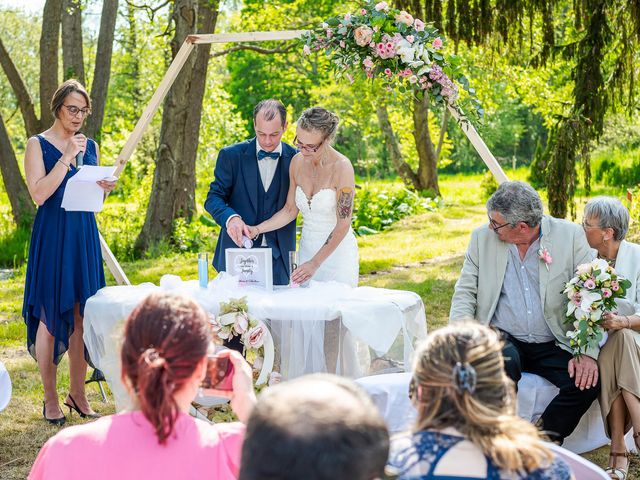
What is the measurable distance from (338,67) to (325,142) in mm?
832

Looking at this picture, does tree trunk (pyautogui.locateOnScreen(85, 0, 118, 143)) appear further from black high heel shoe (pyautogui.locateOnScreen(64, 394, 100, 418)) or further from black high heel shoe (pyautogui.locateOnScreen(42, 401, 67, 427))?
black high heel shoe (pyautogui.locateOnScreen(42, 401, 67, 427))

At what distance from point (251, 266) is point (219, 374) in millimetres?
2367

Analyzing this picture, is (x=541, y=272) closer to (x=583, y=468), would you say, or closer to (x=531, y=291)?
(x=531, y=291)

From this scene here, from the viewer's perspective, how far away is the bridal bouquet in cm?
395

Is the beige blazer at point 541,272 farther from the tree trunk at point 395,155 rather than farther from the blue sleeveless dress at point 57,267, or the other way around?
the tree trunk at point 395,155

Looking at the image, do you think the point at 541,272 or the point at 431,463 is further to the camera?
the point at 541,272

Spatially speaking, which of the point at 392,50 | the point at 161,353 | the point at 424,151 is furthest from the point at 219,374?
the point at 424,151

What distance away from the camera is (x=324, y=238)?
198 inches

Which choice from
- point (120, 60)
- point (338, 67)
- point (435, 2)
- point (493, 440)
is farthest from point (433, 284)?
point (120, 60)

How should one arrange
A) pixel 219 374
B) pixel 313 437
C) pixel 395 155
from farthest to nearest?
pixel 395 155
pixel 219 374
pixel 313 437

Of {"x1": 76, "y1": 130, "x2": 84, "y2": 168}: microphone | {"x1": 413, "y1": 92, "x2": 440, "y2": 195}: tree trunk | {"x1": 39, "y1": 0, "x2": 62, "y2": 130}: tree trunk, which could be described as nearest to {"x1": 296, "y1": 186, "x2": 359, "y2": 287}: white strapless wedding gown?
{"x1": 76, "y1": 130, "x2": 84, "y2": 168}: microphone

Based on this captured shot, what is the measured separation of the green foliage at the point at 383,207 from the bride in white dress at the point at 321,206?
886 cm

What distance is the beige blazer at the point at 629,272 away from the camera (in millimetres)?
4262

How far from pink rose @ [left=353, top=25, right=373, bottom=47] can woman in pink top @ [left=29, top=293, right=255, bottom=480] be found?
3.50 meters
